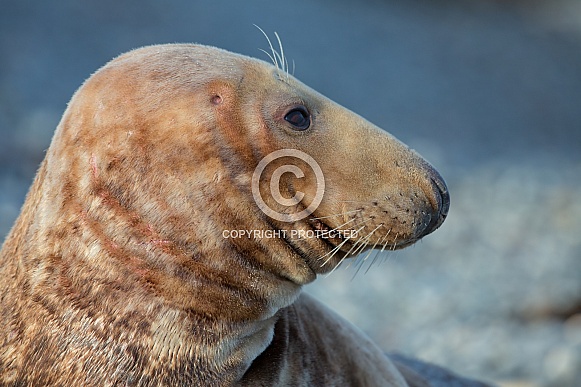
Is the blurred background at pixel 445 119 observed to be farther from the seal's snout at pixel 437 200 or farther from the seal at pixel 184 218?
the seal at pixel 184 218

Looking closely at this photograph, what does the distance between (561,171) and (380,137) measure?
566 inches

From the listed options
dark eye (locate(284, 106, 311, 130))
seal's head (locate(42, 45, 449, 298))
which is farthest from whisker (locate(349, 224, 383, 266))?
dark eye (locate(284, 106, 311, 130))

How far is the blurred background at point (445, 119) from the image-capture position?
10430 mm

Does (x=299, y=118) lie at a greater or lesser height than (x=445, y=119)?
lesser

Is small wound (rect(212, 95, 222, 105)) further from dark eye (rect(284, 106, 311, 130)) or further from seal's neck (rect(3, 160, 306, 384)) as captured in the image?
seal's neck (rect(3, 160, 306, 384))

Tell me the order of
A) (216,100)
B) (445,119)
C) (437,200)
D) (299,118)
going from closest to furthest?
(216,100)
(299,118)
(437,200)
(445,119)

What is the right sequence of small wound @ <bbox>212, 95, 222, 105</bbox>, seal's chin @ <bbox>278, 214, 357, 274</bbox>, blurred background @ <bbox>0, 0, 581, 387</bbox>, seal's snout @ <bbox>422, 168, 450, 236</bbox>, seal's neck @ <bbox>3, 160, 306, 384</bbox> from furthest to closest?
blurred background @ <bbox>0, 0, 581, 387</bbox>, seal's snout @ <bbox>422, 168, 450, 236</bbox>, seal's chin @ <bbox>278, 214, 357, 274</bbox>, small wound @ <bbox>212, 95, 222, 105</bbox>, seal's neck @ <bbox>3, 160, 306, 384</bbox>

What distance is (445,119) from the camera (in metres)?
20.9

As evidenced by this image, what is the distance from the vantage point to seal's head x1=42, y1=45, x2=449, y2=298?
10.4ft

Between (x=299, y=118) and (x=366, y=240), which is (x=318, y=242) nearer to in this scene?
(x=366, y=240)

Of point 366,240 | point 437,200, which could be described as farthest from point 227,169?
point 437,200

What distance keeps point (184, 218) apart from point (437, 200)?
1.05 meters

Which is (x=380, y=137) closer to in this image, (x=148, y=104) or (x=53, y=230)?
(x=148, y=104)
